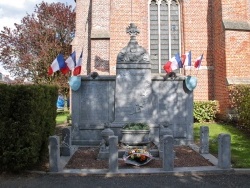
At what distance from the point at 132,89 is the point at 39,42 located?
17.6m

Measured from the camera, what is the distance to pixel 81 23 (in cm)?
1878

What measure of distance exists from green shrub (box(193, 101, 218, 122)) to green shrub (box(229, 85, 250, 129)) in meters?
1.61

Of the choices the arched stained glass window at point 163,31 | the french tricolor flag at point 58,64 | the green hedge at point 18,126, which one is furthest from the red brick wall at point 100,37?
the green hedge at point 18,126

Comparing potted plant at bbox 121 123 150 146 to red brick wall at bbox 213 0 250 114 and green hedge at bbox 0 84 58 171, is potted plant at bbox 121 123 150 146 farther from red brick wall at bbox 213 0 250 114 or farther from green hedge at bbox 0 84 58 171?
red brick wall at bbox 213 0 250 114

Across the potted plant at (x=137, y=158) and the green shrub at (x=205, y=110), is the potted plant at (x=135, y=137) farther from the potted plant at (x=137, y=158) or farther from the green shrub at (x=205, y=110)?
the green shrub at (x=205, y=110)

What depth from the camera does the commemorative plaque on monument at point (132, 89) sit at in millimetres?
10211

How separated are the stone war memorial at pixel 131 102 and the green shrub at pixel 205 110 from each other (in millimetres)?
5334

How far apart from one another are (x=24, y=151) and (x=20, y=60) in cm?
2057

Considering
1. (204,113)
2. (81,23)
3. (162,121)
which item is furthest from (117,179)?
(81,23)

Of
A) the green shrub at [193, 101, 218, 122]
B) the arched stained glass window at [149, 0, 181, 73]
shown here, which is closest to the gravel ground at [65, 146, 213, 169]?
the green shrub at [193, 101, 218, 122]

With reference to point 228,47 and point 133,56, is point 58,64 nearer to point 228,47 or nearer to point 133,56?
point 133,56

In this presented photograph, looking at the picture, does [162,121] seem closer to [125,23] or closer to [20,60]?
[125,23]

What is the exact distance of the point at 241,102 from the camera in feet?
40.6

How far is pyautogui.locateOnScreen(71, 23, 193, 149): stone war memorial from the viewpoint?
1023 centimetres
